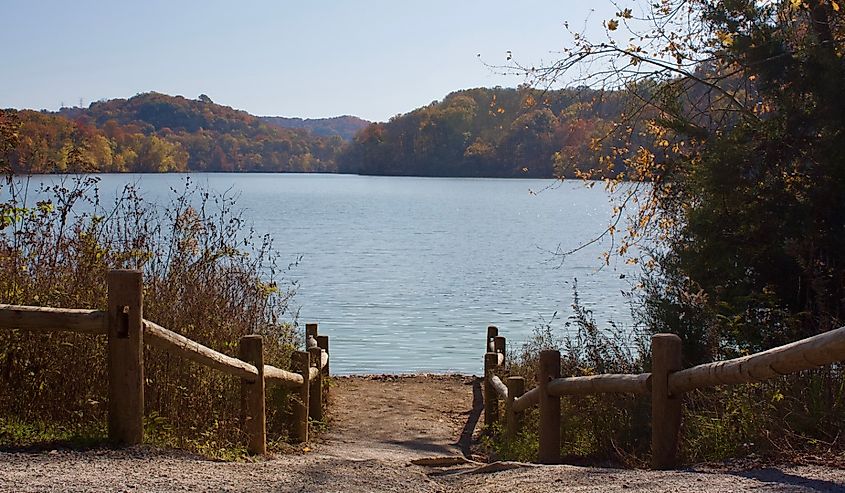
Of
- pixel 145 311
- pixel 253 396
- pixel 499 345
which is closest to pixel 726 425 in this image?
pixel 253 396

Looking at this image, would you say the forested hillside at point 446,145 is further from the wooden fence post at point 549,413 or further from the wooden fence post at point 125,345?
the wooden fence post at point 125,345

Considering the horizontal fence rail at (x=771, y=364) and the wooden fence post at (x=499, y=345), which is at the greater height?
the horizontal fence rail at (x=771, y=364)

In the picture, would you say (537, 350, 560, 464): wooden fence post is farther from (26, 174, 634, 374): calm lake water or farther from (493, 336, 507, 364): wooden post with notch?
(493, 336, 507, 364): wooden post with notch

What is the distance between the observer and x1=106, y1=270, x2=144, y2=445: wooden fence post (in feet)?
21.5

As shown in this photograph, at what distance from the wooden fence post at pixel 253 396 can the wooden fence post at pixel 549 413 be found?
235cm

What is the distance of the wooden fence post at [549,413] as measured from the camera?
8.34 meters

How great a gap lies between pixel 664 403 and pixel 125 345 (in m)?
3.67

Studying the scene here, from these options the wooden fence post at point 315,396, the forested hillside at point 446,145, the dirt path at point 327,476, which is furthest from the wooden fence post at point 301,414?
the forested hillside at point 446,145

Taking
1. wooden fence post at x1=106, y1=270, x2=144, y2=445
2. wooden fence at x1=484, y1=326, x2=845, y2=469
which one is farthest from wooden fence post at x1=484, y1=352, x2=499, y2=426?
wooden fence post at x1=106, y1=270, x2=144, y2=445

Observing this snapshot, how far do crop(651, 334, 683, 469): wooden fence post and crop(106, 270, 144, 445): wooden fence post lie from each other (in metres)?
3.48

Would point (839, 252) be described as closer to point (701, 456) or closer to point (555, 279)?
point (701, 456)

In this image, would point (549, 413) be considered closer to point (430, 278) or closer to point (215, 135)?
point (430, 278)

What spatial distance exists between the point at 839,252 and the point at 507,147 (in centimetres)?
9819

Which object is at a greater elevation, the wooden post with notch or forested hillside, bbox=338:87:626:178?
forested hillside, bbox=338:87:626:178
